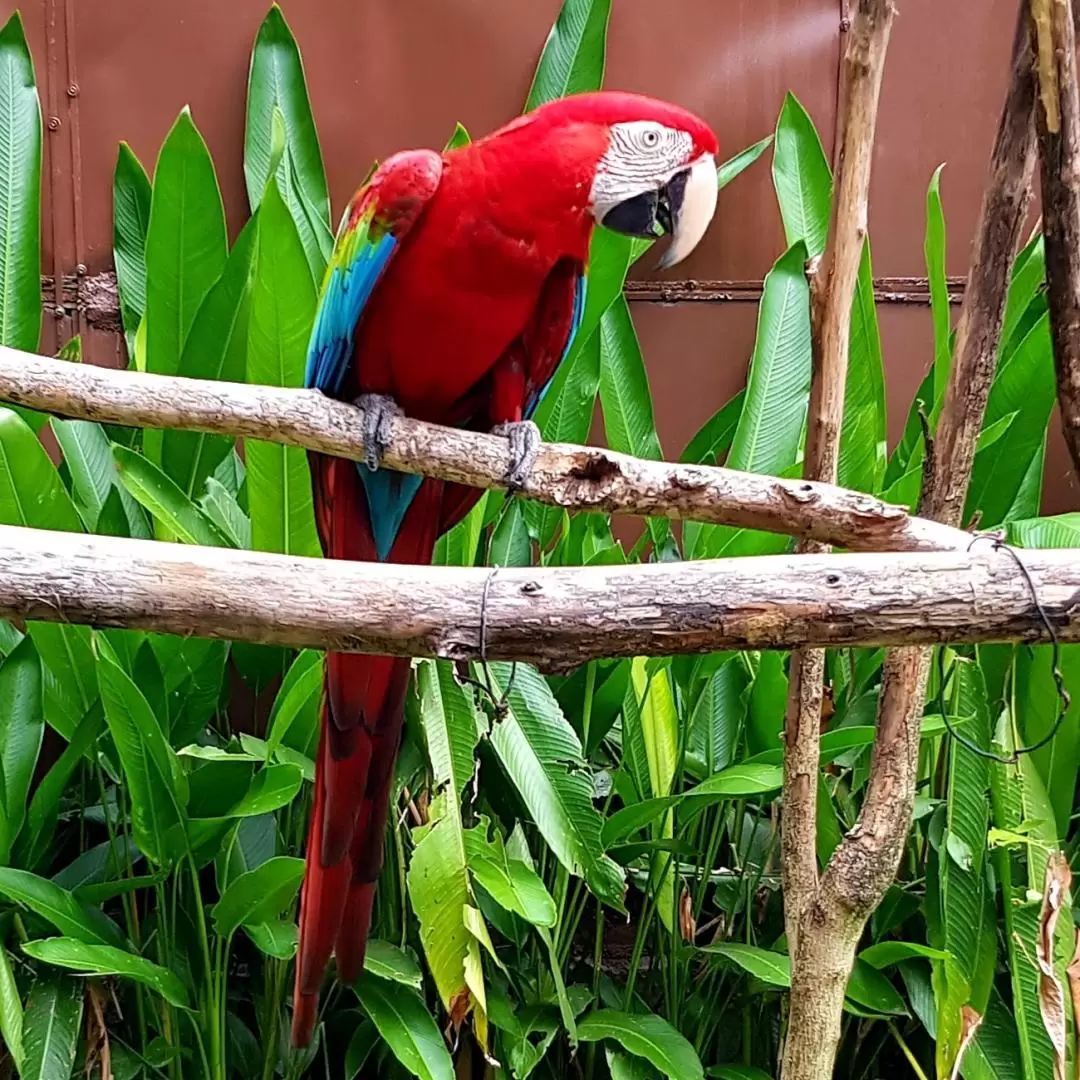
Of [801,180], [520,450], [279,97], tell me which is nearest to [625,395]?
[801,180]

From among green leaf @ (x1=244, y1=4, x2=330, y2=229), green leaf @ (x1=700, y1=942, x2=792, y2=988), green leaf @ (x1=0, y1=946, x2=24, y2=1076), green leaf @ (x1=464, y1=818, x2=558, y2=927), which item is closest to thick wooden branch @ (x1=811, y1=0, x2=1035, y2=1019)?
green leaf @ (x1=700, y1=942, x2=792, y2=988)

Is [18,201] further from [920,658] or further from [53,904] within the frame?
[920,658]

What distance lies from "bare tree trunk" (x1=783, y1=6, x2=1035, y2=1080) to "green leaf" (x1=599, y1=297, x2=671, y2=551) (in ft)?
1.27

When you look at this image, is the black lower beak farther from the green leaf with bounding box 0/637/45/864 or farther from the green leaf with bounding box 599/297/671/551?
the green leaf with bounding box 0/637/45/864

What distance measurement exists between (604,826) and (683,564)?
18.8 inches

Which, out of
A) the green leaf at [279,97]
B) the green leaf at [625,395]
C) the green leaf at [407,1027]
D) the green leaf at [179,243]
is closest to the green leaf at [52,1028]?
the green leaf at [407,1027]

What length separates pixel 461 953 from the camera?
826 millimetres

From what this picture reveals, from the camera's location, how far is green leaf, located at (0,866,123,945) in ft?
2.71

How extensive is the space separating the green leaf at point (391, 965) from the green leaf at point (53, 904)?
9.1 inches

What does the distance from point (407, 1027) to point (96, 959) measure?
273mm

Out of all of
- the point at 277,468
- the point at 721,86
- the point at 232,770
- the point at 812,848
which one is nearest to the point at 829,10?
the point at 721,86

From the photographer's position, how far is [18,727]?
907mm

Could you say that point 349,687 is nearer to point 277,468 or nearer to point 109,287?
point 277,468

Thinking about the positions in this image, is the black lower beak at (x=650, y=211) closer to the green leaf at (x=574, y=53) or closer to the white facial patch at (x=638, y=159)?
the white facial patch at (x=638, y=159)
